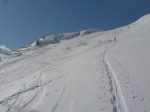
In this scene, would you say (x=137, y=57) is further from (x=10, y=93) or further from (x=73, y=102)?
(x=10, y=93)

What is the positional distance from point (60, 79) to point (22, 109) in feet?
18.2

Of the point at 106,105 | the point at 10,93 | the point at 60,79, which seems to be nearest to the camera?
the point at 106,105

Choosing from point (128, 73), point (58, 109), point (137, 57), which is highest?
point (137, 57)

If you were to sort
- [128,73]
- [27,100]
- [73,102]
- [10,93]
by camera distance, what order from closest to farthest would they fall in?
1. [73,102]
2. [27,100]
3. [10,93]
4. [128,73]

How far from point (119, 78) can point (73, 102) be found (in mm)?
4021

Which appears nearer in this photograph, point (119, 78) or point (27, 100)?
point (27, 100)

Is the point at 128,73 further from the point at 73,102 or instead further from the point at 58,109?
the point at 58,109

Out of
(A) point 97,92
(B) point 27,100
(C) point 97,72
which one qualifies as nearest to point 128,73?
(C) point 97,72

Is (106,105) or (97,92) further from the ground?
(97,92)

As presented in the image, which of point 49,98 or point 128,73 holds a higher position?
point 128,73

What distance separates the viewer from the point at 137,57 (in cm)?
1809

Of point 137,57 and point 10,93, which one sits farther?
point 137,57

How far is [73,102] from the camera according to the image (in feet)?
34.6

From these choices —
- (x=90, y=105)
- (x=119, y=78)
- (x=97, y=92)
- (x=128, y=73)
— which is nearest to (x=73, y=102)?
(x=90, y=105)
